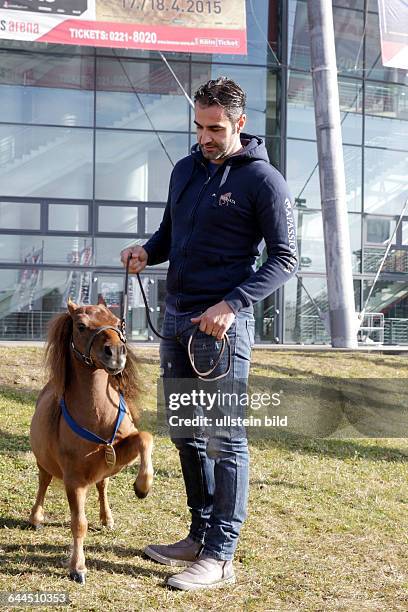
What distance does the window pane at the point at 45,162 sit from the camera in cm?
1900

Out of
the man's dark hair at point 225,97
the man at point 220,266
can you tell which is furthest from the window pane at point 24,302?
the man's dark hair at point 225,97

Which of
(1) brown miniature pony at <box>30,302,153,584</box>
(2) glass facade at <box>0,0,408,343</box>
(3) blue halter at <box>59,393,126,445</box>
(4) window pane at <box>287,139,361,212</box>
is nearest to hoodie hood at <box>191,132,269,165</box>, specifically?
(1) brown miniature pony at <box>30,302,153,584</box>

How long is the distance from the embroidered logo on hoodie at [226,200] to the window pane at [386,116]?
1833 cm

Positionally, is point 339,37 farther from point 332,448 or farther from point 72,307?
point 72,307

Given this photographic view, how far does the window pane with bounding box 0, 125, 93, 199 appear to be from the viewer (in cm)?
1900

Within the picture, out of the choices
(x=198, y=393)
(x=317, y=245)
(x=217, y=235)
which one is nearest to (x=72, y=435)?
(x=198, y=393)

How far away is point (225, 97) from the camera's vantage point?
11.0ft

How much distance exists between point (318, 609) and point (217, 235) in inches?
70.9

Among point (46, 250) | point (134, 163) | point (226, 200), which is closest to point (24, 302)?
point (46, 250)

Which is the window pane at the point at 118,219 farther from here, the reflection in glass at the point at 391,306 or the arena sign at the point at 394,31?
the arena sign at the point at 394,31

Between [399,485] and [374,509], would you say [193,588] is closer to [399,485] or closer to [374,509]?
[374,509]

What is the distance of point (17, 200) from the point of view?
1900 cm

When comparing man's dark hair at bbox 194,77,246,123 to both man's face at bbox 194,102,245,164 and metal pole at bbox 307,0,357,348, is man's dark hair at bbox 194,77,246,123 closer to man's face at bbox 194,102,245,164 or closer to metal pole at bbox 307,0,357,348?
man's face at bbox 194,102,245,164

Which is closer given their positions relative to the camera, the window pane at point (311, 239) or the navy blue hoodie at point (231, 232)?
the navy blue hoodie at point (231, 232)
